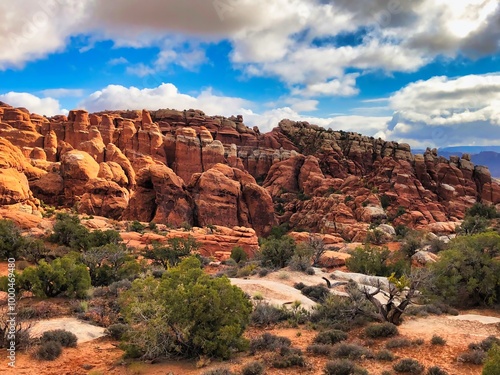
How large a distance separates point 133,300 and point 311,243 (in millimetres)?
27275

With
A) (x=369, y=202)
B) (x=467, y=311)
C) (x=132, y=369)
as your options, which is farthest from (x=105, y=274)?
(x=369, y=202)

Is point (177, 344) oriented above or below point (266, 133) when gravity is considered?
below

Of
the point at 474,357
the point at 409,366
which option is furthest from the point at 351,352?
the point at 474,357

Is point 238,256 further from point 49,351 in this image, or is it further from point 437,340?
point 49,351

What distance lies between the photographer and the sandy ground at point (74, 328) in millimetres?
13322

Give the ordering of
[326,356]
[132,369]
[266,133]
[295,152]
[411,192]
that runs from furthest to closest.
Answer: [266,133], [295,152], [411,192], [326,356], [132,369]

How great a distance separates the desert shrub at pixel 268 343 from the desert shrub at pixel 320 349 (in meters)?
0.76

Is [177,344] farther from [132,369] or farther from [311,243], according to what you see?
[311,243]

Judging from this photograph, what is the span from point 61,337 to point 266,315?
7.74 meters

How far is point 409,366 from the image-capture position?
10.4 meters

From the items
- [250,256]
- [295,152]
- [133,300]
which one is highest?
[295,152]

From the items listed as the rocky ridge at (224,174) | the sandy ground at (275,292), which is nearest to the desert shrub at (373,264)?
the sandy ground at (275,292)

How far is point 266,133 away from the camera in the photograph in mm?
104938

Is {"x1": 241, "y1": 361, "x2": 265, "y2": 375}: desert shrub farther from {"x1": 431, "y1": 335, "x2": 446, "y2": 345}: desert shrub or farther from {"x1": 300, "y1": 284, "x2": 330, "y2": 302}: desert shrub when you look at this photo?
{"x1": 300, "y1": 284, "x2": 330, "y2": 302}: desert shrub
